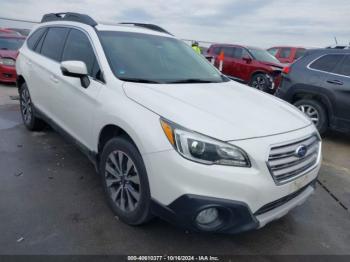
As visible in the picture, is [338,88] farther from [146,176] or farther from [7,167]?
[7,167]

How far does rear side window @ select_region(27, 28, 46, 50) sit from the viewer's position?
478 cm

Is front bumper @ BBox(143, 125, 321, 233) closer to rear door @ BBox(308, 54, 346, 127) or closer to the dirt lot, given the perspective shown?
the dirt lot

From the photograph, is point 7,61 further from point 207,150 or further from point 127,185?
point 207,150

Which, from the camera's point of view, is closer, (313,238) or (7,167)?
(313,238)

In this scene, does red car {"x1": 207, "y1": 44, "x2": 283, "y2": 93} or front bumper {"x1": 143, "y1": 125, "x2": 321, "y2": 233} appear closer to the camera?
front bumper {"x1": 143, "y1": 125, "x2": 321, "y2": 233}

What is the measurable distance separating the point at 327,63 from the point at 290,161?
4235mm

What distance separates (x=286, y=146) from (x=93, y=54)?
2080 mm

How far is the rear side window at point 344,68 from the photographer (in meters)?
5.68

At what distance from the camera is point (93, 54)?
3299mm

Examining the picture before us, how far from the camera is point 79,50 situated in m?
3.62

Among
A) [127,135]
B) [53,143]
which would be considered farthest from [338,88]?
[53,143]

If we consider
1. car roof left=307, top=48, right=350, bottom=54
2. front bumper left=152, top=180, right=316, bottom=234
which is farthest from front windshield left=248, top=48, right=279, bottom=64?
front bumper left=152, top=180, right=316, bottom=234

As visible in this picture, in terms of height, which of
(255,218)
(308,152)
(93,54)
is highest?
(93,54)

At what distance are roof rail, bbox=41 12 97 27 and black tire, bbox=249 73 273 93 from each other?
7479 millimetres
